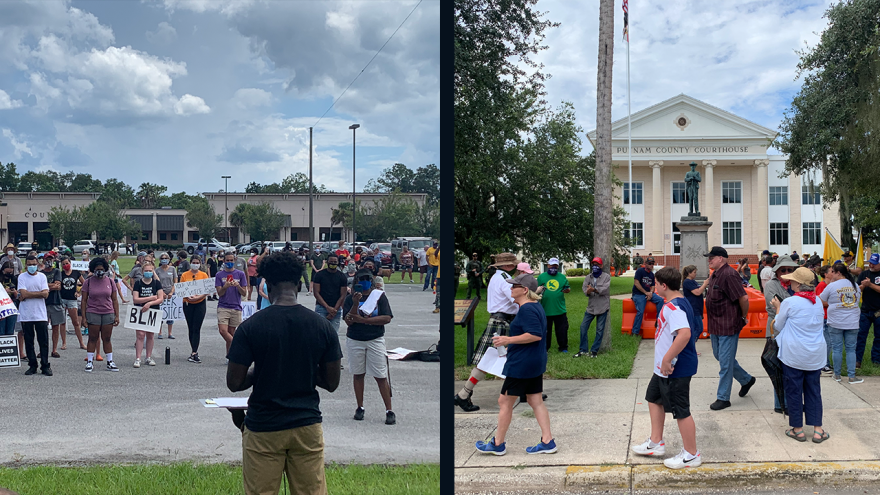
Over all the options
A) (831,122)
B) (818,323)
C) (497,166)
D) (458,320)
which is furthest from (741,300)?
(831,122)

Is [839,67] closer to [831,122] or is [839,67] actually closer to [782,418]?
[831,122]

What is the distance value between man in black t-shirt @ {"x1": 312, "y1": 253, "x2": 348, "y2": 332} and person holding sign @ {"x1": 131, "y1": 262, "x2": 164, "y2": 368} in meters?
1.28

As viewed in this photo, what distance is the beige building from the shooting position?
3719 millimetres

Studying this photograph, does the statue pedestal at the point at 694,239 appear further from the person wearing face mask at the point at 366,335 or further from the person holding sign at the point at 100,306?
the person wearing face mask at the point at 366,335

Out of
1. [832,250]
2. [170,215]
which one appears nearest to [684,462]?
[170,215]

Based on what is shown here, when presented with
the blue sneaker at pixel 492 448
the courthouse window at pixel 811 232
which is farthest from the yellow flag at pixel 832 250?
the courthouse window at pixel 811 232

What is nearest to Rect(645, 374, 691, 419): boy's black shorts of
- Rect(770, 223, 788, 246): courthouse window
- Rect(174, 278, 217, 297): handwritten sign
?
Rect(174, 278, 217, 297): handwritten sign

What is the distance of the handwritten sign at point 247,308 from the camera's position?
3643mm

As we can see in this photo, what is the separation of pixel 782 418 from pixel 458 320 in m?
4.06

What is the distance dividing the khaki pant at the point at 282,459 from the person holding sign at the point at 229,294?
0.51 m

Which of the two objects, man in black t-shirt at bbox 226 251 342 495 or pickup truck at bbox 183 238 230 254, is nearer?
man in black t-shirt at bbox 226 251 342 495

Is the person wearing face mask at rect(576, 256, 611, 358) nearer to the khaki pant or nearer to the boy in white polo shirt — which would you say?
the boy in white polo shirt

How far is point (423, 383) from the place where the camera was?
3771 mm

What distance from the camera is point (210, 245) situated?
4152mm
